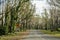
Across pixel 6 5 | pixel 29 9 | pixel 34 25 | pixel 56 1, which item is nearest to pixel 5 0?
pixel 6 5

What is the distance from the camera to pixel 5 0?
4550 centimetres

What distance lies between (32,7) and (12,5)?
28.3 metres

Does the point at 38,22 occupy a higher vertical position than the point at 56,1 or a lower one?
lower

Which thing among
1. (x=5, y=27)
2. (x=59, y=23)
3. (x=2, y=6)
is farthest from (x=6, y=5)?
(x=59, y=23)

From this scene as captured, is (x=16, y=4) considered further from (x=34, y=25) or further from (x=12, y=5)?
(x=34, y=25)

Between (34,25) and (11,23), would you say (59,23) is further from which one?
(34,25)

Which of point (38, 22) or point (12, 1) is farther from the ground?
point (12, 1)

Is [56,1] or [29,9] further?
[29,9]

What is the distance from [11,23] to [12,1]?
11.3 metres

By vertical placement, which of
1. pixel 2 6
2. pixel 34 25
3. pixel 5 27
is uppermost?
pixel 2 6

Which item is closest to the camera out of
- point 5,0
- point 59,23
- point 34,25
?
point 5,0

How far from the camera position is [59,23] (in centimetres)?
9869

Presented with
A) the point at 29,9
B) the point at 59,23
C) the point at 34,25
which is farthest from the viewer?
the point at 34,25

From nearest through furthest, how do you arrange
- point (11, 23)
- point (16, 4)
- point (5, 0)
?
point (5, 0) < point (16, 4) < point (11, 23)
